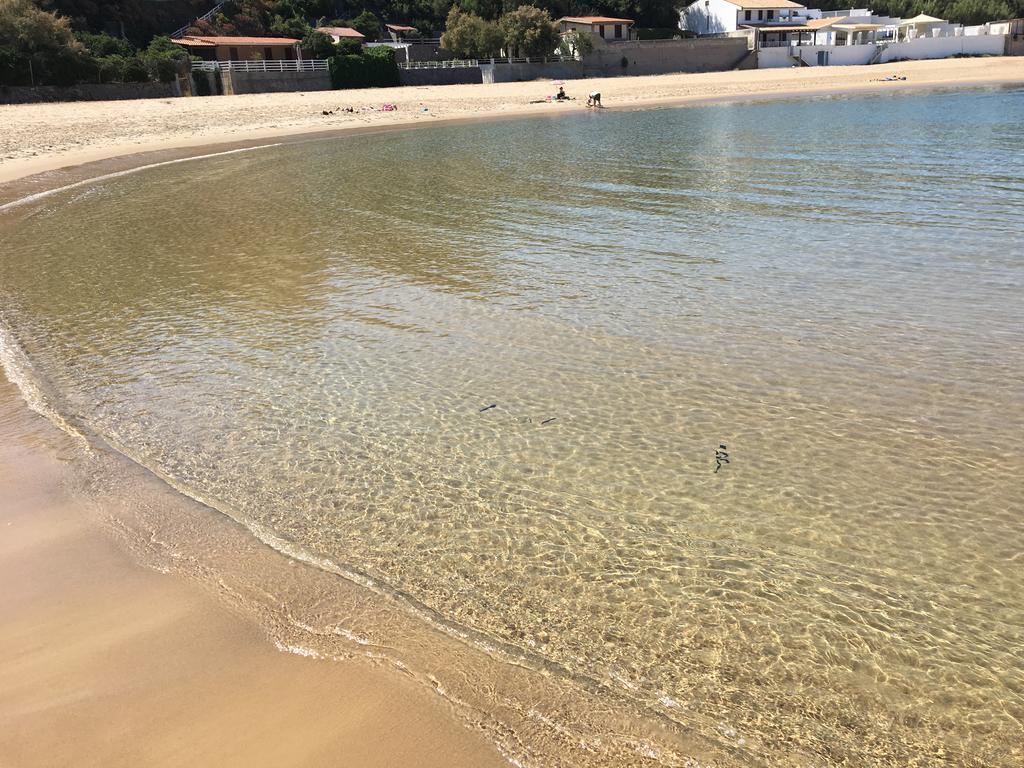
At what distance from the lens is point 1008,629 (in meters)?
3.54

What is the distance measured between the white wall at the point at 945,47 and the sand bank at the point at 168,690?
88.8m

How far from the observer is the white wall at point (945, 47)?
76.2m

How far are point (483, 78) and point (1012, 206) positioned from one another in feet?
179

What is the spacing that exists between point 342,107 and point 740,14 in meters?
55.3

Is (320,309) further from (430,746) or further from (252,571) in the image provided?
(430,746)

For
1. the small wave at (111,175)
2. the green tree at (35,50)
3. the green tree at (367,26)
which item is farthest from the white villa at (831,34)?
the small wave at (111,175)

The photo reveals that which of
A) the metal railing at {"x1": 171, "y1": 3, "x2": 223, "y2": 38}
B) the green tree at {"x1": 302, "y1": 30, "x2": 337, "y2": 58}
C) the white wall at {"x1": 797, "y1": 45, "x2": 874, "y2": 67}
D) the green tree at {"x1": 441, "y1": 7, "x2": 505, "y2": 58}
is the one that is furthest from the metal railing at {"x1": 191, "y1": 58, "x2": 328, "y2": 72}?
the white wall at {"x1": 797, "y1": 45, "x2": 874, "y2": 67}

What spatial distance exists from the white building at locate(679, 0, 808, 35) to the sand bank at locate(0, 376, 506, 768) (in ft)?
298

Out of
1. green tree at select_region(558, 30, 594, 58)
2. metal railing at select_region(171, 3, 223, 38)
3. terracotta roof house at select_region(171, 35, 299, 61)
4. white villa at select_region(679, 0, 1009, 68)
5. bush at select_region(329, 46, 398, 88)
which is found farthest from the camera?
white villa at select_region(679, 0, 1009, 68)

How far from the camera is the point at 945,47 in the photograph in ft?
252

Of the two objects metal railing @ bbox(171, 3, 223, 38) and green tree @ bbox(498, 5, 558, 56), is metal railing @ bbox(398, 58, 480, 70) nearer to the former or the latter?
green tree @ bbox(498, 5, 558, 56)

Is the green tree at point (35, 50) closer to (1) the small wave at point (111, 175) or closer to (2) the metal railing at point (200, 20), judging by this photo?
(1) the small wave at point (111, 175)

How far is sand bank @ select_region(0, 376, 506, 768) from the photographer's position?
2.92 meters

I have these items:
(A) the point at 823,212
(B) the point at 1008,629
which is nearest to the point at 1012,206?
(A) the point at 823,212
